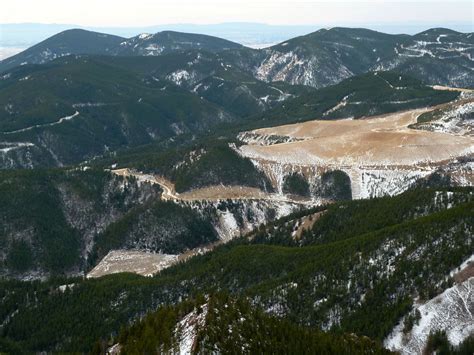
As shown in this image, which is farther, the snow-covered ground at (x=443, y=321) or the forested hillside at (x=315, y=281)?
the forested hillside at (x=315, y=281)

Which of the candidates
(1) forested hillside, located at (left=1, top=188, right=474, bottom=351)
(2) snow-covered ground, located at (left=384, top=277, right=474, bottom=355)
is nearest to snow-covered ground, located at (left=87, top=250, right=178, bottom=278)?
(1) forested hillside, located at (left=1, top=188, right=474, bottom=351)

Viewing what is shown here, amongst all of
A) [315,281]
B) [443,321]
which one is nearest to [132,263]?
[315,281]

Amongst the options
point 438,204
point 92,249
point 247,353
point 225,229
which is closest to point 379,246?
point 438,204

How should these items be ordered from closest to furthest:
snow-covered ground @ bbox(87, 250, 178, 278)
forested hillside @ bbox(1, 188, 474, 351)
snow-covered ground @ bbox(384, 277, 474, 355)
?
snow-covered ground @ bbox(384, 277, 474, 355) < forested hillside @ bbox(1, 188, 474, 351) < snow-covered ground @ bbox(87, 250, 178, 278)

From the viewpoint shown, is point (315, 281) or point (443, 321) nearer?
point (443, 321)

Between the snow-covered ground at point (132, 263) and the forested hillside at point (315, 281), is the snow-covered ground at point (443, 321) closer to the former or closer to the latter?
the forested hillside at point (315, 281)

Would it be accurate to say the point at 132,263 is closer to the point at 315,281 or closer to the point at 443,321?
the point at 315,281

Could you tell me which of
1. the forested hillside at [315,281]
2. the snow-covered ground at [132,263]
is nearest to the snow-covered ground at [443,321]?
the forested hillside at [315,281]

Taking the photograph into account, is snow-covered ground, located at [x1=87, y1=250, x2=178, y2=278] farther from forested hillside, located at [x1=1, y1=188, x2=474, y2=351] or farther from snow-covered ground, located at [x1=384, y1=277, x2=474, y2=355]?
snow-covered ground, located at [x1=384, y1=277, x2=474, y2=355]

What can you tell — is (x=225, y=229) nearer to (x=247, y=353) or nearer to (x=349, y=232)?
(x=349, y=232)

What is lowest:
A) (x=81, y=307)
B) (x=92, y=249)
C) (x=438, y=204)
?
(x=92, y=249)

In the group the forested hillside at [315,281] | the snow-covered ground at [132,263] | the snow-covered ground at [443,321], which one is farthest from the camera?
the snow-covered ground at [132,263]
